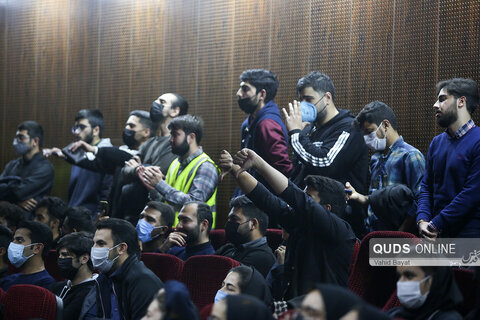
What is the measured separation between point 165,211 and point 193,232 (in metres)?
0.37

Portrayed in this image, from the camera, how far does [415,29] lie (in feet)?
16.9

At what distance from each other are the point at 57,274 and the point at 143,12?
123 inches

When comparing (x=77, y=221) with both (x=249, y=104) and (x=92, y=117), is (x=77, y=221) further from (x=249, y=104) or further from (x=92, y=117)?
(x=249, y=104)

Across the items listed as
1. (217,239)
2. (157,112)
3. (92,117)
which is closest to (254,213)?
(217,239)

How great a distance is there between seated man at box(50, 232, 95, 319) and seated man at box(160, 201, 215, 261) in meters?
0.55

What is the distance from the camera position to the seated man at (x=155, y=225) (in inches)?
190

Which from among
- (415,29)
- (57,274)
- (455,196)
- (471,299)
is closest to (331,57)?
(415,29)

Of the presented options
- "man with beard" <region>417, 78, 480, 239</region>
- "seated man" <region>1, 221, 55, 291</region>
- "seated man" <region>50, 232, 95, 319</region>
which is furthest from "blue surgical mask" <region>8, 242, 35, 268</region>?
"man with beard" <region>417, 78, 480, 239</region>

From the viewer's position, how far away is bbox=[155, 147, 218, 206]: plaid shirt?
4.90 metres

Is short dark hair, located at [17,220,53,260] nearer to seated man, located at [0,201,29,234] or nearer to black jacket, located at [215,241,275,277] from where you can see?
seated man, located at [0,201,29,234]

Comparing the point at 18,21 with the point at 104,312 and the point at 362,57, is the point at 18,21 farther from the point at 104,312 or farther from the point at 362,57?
the point at 104,312

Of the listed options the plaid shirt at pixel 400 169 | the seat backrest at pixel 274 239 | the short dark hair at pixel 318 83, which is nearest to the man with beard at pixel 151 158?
the seat backrest at pixel 274 239

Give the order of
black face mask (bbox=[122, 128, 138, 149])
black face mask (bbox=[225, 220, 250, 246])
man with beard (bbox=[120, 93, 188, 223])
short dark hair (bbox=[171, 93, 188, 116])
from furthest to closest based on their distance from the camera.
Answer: black face mask (bbox=[122, 128, 138, 149]) → short dark hair (bbox=[171, 93, 188, 116]) → man with beard (bbox=[120, 93, 188, 223]) → black face mask (bbox=[225, 220, 250, 246])

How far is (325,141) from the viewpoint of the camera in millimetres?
4520
